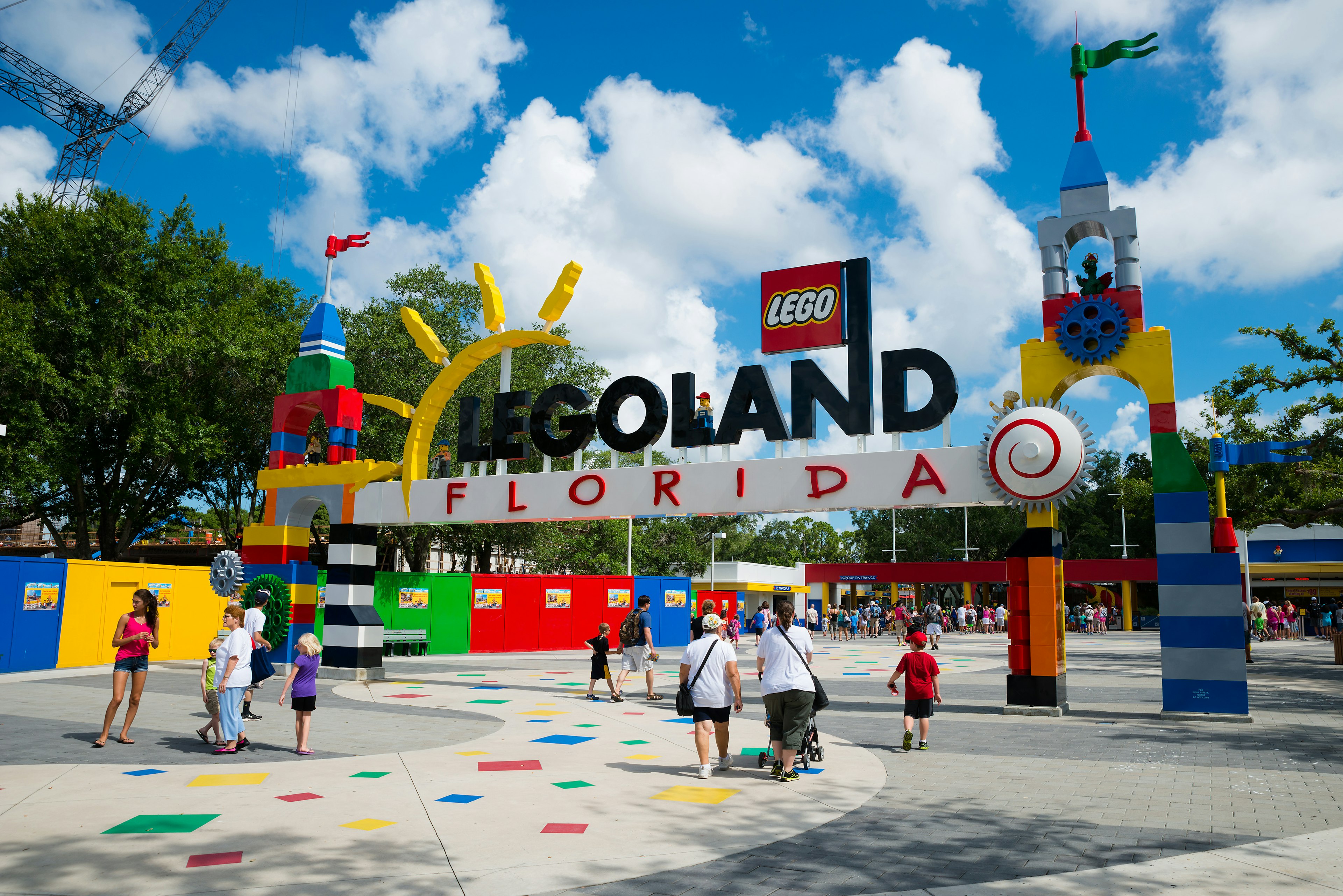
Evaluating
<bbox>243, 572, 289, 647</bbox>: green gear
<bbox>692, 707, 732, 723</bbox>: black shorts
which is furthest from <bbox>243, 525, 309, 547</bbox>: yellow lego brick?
<bbox>692, 707, 732, 723</bbox>: black shorts

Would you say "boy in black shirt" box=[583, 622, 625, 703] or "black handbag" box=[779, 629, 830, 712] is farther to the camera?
"boy in black shirt" box=[583, 622, 625, 703]

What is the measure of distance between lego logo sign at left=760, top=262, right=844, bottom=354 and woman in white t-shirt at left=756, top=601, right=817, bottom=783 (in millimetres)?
7825

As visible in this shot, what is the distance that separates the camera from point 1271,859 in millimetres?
5816

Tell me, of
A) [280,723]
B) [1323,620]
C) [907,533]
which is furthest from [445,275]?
[907,533]

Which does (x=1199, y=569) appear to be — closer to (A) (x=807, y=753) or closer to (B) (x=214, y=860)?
(A) (x=807, y=753)

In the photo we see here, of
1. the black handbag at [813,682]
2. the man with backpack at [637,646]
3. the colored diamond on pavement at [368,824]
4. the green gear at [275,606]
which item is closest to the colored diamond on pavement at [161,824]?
the colored diamond on pavement at [368,824]

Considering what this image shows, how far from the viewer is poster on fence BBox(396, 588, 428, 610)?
26141mm

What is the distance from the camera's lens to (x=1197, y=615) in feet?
42.2

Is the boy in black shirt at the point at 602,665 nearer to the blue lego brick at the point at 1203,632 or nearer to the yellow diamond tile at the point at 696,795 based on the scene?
the yellow diamond tile at the point at 696,795

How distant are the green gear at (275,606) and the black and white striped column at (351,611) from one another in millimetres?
959

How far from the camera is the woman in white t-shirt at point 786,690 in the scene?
857 centimetres

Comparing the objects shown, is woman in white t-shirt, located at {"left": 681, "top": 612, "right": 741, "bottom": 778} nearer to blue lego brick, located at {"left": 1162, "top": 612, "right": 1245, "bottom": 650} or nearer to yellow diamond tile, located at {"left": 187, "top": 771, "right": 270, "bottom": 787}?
yellow diamond tile, located at {"left": 187, "top": 771, "right": 270, "bottom": 787}

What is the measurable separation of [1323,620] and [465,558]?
140 ft

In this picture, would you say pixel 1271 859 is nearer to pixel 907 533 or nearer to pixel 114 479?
pixel 114 479
